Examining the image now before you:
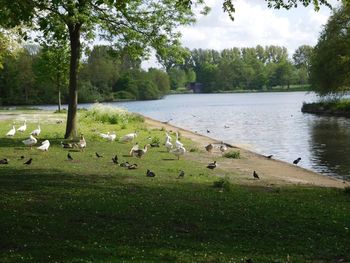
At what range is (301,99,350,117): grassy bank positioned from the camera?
7394cm

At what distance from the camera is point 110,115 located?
4638cm

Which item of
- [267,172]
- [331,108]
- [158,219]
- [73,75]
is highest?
[73,75]

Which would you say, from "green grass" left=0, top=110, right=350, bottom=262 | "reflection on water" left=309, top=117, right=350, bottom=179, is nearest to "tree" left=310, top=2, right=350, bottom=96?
"reflection on water" left=309, top=117, right=350, bottom=179

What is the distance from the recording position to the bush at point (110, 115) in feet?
150

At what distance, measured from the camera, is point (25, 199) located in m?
12.3

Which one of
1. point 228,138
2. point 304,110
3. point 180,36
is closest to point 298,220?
point 180,36

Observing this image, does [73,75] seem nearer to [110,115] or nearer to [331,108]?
[110,115]

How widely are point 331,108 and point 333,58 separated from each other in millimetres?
Answer: 11932

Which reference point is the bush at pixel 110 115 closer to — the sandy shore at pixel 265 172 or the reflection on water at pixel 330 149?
the reflection on water at pixel 330 149

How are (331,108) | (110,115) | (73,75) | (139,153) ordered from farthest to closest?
1. (331,108)
2. (110,115)
3. (73,75)
4. (139,153)

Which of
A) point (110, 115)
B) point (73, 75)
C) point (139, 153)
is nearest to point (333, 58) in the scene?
point (110, 115)

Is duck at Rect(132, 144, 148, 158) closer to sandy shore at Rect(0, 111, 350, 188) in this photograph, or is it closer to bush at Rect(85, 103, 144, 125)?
sandy shore at Rect(0, 111, 350, 188)

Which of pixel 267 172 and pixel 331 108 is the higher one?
Answer: pixel 267 172

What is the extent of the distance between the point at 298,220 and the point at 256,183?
22.1 ft
